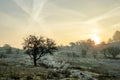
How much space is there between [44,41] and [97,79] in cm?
3816

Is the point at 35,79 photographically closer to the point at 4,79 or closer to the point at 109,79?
the point at 4,79

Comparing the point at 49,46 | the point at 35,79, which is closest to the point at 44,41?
the point at 49,46

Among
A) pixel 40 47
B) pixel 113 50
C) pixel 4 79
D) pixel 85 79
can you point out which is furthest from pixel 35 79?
pixel 113 50

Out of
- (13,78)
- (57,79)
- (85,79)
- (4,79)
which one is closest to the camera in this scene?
(4,79)

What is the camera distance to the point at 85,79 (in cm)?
6731

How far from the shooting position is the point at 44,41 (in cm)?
10181

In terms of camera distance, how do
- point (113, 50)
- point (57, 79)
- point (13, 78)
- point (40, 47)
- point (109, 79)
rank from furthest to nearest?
point (113, 50)
point (40, 47)
point (109, 79)
point (57, 79)
point (13, 78)

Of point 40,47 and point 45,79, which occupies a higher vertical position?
point 40,47

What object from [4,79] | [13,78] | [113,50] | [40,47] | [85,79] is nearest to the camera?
[4,79]

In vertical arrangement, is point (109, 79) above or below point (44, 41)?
below

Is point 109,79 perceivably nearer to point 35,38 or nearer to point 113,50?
point 35,38

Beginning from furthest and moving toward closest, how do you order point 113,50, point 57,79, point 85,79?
point 113,50 → point 85,79 → point 57,79

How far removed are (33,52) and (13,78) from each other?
4406 cm

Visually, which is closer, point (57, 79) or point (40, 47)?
point (57, 79)
